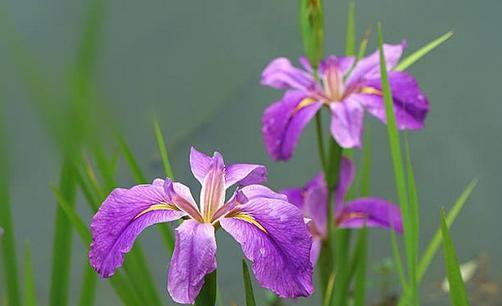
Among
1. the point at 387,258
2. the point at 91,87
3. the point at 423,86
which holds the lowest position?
the point at 387,258

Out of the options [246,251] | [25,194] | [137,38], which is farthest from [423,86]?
[246,251]

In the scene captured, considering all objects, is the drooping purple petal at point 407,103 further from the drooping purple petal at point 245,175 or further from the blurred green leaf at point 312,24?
the drooping purple petal at point 245,175

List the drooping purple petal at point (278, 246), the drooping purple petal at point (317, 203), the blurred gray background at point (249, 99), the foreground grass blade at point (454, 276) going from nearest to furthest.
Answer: the drooping purple petal at point (278, 246), the foreground grass blade at point (454, 276), the drooping purple petal at point (317, 203), the blurred gray background at point (249, 99)

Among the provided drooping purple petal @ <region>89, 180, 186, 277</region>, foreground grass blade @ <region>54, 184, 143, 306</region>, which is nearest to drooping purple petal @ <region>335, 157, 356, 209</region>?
foreground grass blade @ <region>54, 184, 143, 306</region>

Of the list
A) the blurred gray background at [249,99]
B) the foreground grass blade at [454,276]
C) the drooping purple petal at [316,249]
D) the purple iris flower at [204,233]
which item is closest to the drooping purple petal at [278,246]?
the purple iris flower at [204,233]

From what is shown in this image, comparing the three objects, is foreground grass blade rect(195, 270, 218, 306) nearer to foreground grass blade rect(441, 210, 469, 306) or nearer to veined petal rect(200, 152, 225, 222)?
veined petal rect(200, 152, 225, 222)

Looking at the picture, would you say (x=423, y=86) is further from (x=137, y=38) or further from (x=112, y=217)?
(x=112, y=217)
